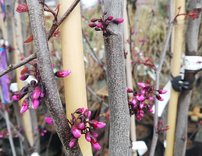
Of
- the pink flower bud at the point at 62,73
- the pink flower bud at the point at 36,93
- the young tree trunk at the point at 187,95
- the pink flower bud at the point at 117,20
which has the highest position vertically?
the pink flower bud at the point at 117,20

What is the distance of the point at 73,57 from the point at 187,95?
0.50 m

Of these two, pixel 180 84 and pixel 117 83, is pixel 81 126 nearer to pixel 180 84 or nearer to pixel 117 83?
pixel 117 83

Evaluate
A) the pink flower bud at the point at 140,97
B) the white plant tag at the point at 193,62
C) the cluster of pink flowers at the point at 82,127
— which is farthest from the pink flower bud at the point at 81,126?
the white plant tag at the point at 193,62

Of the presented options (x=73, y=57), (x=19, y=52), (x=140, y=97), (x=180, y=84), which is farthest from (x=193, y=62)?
(x=19, y=52)

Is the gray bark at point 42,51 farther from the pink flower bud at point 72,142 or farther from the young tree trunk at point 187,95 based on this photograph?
the young tree trunk at point 187,95

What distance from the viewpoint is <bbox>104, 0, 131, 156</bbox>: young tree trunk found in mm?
385

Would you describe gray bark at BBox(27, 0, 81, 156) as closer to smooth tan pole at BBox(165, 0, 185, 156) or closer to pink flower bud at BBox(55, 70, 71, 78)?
pink flower bud at BBox(55, 70, 71, 78)

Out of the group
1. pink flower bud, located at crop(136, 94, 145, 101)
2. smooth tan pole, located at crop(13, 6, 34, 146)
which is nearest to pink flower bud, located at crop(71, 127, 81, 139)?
pink flower bud, located at crop(136, 94, 145, 101)

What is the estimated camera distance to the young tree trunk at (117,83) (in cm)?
38

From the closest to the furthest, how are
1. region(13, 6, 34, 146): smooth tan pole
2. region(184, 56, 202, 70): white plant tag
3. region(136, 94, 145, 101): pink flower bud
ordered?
1. region(136, 94, 145, 101): pink flower bud
2. region(184, 56, 202, 70): white plant tag
3. region(13, 6, 34, 146): smooth tan pole

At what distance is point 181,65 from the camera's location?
88cm

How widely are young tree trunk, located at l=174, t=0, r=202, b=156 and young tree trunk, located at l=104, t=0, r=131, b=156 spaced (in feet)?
1.34

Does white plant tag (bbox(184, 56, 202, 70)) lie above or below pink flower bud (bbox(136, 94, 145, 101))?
below

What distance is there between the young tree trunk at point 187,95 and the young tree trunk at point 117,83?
0.41 m
